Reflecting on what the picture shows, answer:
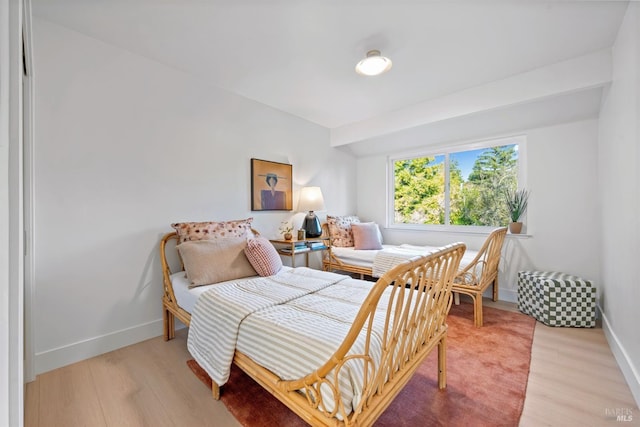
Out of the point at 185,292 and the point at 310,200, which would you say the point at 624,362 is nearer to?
the point at 310,200

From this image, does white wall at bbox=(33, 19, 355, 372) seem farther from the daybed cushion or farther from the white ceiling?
the daybed cushion

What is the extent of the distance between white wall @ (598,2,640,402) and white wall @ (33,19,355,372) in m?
3.16

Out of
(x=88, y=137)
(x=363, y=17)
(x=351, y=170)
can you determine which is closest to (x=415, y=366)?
(x=363, y=17)

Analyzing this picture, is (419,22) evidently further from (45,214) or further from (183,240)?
(45,214)

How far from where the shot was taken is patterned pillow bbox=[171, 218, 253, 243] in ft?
7.68

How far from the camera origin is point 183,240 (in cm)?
233

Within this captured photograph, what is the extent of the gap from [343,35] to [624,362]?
301cm

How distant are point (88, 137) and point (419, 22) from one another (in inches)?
102

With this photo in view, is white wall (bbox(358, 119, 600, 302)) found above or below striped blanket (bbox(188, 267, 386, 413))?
above

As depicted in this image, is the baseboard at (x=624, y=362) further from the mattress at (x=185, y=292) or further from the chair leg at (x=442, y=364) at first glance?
the mattress at (x=185, y=292)

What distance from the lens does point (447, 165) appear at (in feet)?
12.6

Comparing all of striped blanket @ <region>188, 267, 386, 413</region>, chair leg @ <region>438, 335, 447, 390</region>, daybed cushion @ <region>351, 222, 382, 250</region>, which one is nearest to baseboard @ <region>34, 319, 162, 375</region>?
striped blanket @ <region>188, 267, 386, 413</region>

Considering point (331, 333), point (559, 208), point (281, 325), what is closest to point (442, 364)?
point (331, 333)

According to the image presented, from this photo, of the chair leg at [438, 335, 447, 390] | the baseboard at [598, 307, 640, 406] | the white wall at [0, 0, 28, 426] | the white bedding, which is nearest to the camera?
the white wall at [0, 0, 28, 426]
